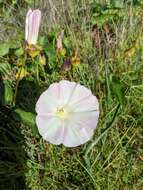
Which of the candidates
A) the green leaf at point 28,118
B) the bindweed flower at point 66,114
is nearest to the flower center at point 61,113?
the bindweed flower at point 66,114

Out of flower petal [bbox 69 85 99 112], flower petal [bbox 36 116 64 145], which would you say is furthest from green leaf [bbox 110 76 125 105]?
flower petal [bbox 36 116 64 145]

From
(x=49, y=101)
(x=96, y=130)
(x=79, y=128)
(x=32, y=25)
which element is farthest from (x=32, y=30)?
(x=96, y=130)

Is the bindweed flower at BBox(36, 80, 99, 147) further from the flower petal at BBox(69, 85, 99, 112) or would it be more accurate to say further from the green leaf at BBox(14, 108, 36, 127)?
the green leaf at BBox(14, 108, 36, 127)

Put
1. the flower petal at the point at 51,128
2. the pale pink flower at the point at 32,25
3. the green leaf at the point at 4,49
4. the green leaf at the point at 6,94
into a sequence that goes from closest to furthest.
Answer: the flower petal at the point at 51,128
the pale pink flower at the point at 32,25
the green leaf at the point at 6,94
the green leaf at the point at 4,49

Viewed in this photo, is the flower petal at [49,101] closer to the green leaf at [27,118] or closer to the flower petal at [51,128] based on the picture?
the flower petal at [51,128]

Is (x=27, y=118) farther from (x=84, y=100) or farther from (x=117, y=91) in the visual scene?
(x=117, y=91)

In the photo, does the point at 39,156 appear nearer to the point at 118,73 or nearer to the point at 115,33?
the point at 118,73
